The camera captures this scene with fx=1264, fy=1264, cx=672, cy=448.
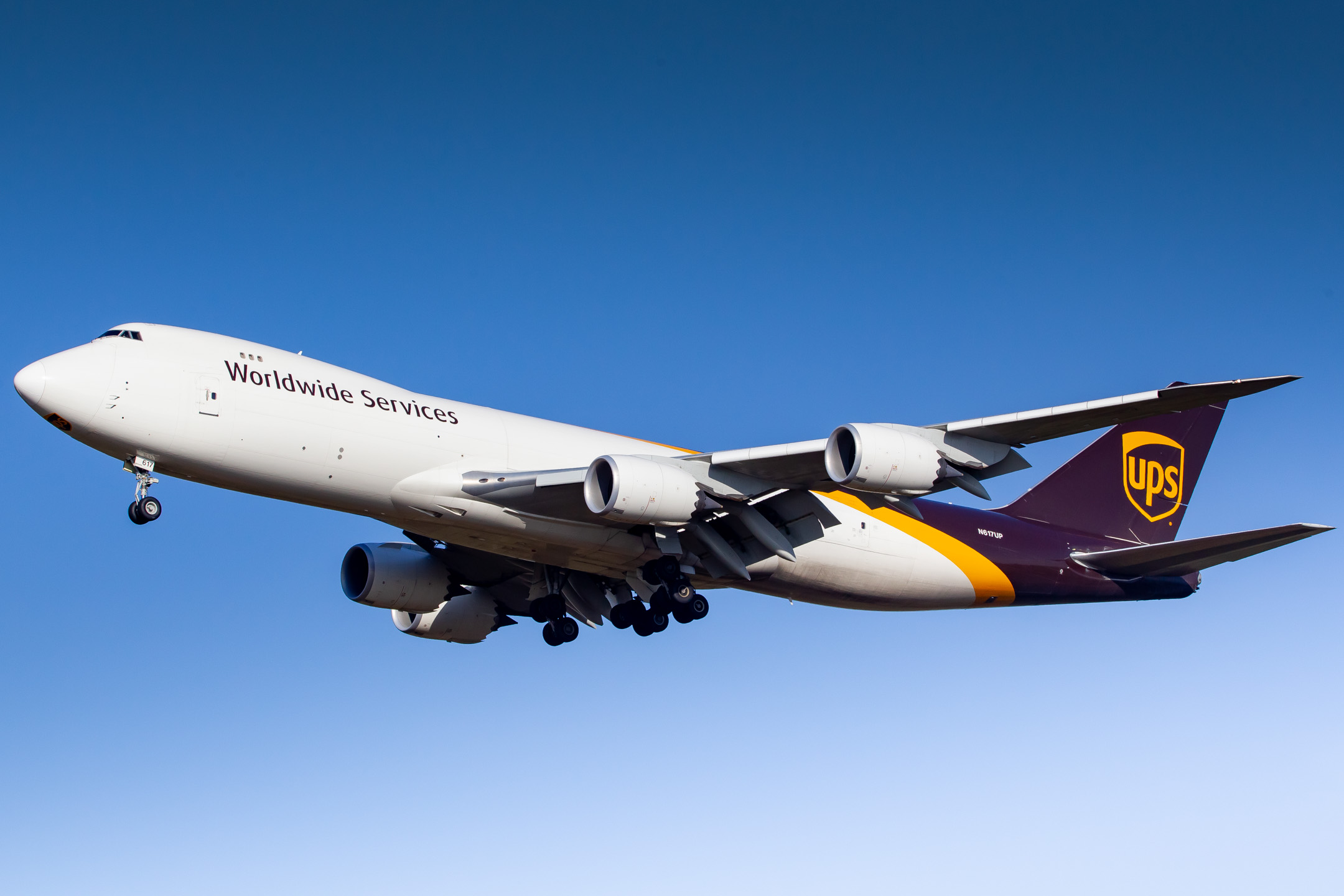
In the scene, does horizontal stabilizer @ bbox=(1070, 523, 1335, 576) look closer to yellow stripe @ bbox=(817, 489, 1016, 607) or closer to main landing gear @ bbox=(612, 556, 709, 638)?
yellow stripe @ bbox=(817, 489, 1016, 607)

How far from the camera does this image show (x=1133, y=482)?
32812 mm

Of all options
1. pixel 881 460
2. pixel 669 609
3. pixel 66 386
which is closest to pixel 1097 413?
pixel 881 460

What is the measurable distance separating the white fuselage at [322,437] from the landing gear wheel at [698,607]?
1.01 metres

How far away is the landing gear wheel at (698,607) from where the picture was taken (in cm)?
2592

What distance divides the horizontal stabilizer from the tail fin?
3.33ft

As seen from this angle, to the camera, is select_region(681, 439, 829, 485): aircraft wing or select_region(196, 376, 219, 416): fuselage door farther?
select_region(681, 439, 829, 485): aircraft wing

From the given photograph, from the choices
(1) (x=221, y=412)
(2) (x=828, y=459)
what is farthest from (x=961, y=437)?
(1) (x=221, y=412)

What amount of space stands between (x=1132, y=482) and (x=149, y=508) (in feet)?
77.6

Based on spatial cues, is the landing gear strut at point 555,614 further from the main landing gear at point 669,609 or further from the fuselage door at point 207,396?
the fuselage door at point 207,396

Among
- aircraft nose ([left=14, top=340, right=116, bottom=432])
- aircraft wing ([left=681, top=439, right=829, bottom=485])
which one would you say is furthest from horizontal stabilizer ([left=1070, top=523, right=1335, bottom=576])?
aircraft nose ([left=14, top=340, right=116, bottom=432])

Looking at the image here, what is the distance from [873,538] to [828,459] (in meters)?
5.62

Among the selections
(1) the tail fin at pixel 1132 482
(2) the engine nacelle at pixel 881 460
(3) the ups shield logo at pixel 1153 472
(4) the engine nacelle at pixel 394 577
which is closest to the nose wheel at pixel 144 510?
(4) the engine nacelle at pixel 394 577

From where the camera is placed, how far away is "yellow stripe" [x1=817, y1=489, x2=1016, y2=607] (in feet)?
92.1

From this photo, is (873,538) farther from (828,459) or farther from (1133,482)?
(1133,482)
